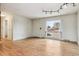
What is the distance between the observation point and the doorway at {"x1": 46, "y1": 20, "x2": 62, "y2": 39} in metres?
2.10

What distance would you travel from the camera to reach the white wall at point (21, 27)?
7.12 ft

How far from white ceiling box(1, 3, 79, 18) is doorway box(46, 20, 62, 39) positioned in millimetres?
183

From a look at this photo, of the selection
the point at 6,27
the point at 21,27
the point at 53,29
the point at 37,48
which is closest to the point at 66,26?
the point at 53,29

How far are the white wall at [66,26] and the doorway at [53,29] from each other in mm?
88

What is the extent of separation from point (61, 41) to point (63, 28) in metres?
0.29

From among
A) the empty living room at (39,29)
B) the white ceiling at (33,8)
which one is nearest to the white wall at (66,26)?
the empty living room at (39,29)

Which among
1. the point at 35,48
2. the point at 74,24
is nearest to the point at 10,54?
the point at 35,48

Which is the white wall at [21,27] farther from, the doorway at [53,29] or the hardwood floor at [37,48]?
the doorway at [53,29]

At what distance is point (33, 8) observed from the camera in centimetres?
200

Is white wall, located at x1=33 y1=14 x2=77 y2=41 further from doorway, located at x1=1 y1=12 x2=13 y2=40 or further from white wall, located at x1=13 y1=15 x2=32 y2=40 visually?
doorway, located at x1=1 y1=12 x2=13 y2=40

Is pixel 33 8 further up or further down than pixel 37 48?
further up

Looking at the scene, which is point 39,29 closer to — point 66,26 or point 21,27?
point 21,27

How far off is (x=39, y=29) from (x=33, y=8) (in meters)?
0.51

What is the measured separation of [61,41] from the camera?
2119 mm
